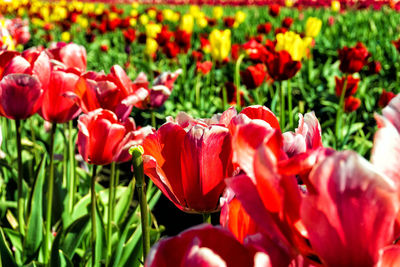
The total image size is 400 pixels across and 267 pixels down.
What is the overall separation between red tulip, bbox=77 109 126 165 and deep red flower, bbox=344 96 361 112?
6.29 feet

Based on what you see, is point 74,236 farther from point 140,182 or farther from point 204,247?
point 204,247

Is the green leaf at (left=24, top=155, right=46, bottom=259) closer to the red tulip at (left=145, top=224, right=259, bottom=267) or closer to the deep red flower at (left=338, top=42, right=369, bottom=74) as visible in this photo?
the red tulip at (left=145, top=224, right=259, bottom=267)

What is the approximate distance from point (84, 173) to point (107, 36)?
18.9 feet

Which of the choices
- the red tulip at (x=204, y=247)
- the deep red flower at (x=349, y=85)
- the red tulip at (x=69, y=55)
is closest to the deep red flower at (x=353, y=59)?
the deep red flower at (x=349, y=85)

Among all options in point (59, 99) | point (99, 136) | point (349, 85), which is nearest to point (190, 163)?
point (99, 136)

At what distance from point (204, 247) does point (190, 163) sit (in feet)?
0.79

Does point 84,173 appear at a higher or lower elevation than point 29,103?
lower

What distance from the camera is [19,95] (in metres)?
1.11

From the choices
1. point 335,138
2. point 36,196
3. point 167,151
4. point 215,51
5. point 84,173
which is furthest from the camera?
point 215,51

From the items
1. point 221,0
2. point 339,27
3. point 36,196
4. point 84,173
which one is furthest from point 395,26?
point 221,0

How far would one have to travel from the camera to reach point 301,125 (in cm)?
52

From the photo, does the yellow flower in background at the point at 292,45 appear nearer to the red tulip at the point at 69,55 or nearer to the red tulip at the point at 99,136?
the red tulip at the point at 69,55

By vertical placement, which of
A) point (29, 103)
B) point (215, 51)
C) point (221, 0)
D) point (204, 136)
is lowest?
point (221, 0)

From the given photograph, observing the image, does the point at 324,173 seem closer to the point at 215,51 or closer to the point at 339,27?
the point at 215,51
